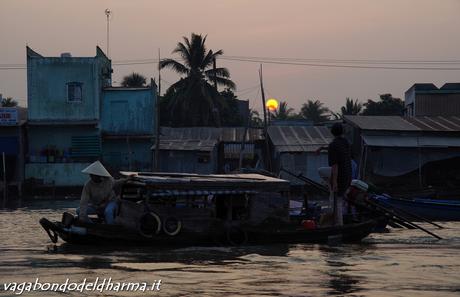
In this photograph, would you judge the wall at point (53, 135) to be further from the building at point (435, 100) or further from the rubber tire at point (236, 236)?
the rubber tire at point (236, 236)

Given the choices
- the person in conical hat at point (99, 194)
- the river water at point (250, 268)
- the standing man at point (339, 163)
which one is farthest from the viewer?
the standing man at point (339, 163)

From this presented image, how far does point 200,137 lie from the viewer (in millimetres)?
36344

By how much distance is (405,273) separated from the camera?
970 centimetres

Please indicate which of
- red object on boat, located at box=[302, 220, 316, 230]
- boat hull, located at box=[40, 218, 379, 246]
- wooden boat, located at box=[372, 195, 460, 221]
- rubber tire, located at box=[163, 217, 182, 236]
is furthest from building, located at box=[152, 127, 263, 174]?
rubber tire, located at box=[163, 217, 182, 236]

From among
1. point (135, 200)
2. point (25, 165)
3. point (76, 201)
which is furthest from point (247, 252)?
point (25, 165)

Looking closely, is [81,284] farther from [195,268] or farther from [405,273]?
[405,273]

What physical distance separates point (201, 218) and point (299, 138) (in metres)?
22.7

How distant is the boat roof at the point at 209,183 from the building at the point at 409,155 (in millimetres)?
17479

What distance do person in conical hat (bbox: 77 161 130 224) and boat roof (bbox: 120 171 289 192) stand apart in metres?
0.50

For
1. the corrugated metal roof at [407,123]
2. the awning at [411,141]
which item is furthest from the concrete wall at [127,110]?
the awning at [411,141]

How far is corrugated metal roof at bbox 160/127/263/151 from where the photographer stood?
115 feet

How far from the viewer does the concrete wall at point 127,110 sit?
122 ft

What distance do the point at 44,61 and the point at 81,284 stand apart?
2923 centimetres

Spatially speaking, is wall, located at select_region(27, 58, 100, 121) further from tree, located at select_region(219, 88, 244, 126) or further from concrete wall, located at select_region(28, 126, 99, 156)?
tree, located at select_region(219, 88, 244, 126)
